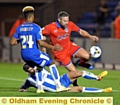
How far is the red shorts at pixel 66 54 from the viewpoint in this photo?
56.3 feet

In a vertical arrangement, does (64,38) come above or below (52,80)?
above

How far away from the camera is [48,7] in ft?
114

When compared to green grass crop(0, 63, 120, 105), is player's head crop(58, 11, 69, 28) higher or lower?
higher

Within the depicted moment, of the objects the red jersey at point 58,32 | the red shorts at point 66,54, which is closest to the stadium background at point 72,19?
the red shorts at point 66,54

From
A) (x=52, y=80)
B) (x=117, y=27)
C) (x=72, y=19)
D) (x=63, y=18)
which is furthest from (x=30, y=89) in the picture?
(x=72, y=19)

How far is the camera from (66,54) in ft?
56.7

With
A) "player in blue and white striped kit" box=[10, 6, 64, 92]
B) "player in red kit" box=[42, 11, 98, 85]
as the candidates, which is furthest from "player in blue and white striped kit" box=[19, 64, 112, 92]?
"player in red kit" box=[42, 11, 98, 85]

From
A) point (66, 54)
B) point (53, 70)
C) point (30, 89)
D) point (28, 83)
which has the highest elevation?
point (66, 54)

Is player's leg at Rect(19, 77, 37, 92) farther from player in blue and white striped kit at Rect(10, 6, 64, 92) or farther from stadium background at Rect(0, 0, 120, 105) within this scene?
player in blue and white striped kit at Rect(10, 6, 64, 92)

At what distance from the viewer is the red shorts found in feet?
56.3

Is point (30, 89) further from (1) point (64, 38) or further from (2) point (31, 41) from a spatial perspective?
(2) point (31, 41)

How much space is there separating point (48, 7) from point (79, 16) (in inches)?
108

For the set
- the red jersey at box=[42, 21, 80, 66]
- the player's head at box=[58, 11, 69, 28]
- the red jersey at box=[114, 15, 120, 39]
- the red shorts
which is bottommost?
the red shorts

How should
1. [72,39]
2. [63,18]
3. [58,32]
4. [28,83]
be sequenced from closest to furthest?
[28,83], [63,18], [58,32], [72,39]
